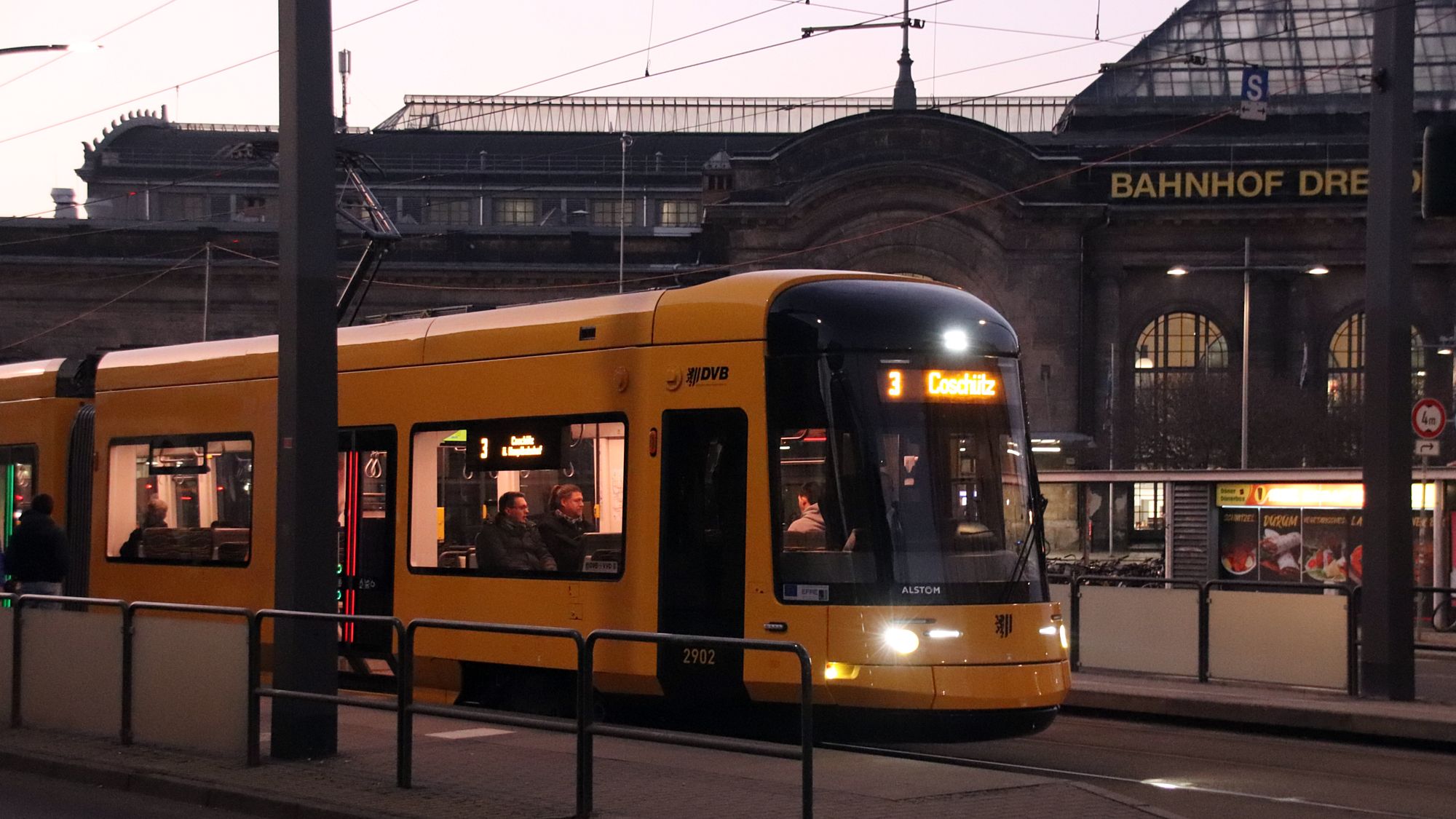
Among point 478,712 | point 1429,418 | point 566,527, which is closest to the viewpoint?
point 478,712

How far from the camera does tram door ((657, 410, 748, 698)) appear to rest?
11.3m

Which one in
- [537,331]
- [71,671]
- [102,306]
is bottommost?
[71,671]

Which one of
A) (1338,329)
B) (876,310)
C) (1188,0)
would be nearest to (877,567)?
(876,310)

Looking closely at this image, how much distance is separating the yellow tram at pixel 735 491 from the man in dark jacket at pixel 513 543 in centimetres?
6

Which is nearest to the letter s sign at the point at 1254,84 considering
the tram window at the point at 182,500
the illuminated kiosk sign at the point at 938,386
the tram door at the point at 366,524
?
the tram window at the point at 182,500

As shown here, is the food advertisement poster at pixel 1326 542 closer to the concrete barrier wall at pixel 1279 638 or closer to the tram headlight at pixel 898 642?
the concrete barrier wall at pixel 1279 638

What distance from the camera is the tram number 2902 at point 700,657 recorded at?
1119 centimetres

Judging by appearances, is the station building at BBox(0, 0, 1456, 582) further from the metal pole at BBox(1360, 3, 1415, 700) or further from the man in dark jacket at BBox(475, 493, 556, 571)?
the man in dark jacket at BBox(475, 493, 556, 571)

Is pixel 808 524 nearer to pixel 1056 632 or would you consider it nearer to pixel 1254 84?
pixel 1056 632

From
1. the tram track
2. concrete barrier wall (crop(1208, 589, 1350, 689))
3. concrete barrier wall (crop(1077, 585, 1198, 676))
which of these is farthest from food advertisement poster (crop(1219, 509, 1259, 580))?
the tram track

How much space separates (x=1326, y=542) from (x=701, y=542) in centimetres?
1351

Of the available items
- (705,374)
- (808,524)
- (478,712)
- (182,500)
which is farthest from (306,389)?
(182,500)

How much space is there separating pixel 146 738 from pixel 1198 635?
32.1 ft

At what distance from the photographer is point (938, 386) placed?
1144cm
